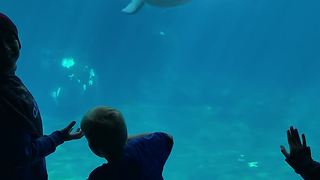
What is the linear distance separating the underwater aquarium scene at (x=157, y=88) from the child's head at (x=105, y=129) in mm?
15137

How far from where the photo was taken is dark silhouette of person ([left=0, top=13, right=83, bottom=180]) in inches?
99.3

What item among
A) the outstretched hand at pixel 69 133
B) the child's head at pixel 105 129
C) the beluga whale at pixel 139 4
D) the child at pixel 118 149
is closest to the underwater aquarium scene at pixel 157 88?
the beluga whale at pixel 139 4

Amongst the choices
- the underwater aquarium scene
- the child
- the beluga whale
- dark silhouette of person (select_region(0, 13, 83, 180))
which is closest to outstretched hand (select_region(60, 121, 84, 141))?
dark silhouette of person (select_region(0, 13, 83, 180))

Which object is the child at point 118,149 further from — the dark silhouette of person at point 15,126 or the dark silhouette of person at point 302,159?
the dark silhouette of person at point 302,159

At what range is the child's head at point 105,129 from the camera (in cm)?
249

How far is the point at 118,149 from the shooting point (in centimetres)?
258

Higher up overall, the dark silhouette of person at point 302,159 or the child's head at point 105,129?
the dark silhouette of person at point 302,159

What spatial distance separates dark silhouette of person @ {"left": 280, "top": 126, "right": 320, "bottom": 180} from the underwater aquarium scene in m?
15.0

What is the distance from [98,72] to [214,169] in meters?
6.92

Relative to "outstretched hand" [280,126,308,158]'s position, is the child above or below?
below

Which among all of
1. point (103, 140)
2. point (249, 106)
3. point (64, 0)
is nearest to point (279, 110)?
point (249, 106)

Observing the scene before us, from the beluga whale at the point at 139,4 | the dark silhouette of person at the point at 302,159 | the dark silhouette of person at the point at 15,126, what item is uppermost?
the beluga whale at the point at 139,4

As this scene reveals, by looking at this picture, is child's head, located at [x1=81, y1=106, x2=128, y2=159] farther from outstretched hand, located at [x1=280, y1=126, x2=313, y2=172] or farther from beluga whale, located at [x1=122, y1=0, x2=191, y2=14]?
beluga whale, located at [x1=122, y1=0, x2=191, y2=14]

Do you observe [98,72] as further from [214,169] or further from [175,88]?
[214,169]
